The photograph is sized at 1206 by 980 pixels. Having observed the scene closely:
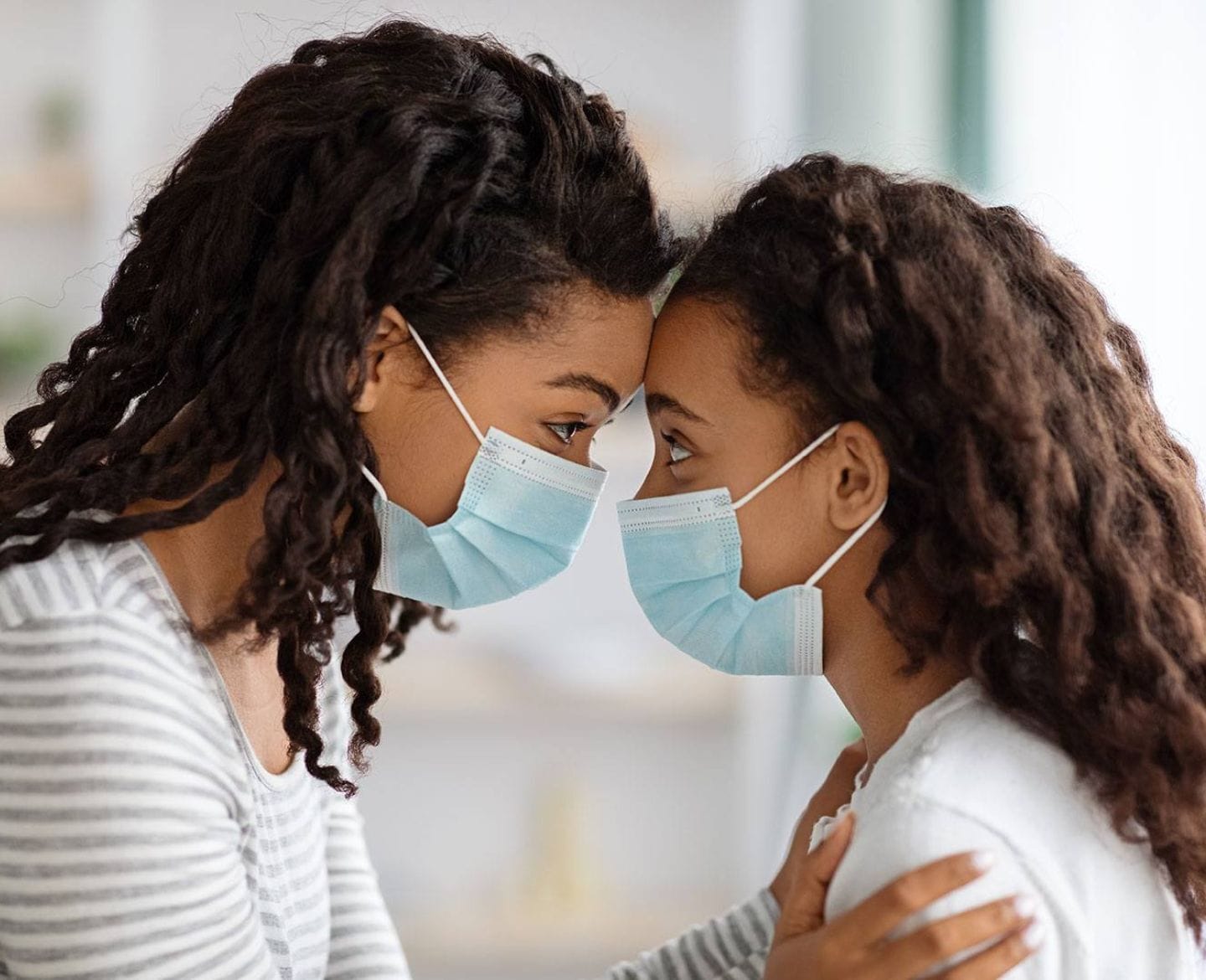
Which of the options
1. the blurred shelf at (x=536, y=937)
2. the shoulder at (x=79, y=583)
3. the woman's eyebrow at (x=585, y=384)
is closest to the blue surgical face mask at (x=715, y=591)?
the woman's eyebrow at (x=585, y=384)

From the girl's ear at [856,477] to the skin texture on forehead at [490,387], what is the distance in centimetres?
23

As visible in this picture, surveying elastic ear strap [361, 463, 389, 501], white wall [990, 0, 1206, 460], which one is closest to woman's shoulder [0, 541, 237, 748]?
elastic ear strap [361, 463, 389, 501]

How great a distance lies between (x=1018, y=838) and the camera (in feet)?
3.23

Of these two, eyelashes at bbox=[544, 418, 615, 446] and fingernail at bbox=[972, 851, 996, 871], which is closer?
fingernail at bbox=[972, 851, 996, 871]

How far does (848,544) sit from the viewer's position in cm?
119

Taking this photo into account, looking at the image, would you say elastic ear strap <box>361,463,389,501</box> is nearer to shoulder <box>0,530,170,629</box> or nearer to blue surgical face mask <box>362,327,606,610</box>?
blue surgical face mask <box>362,327,606,610</box>

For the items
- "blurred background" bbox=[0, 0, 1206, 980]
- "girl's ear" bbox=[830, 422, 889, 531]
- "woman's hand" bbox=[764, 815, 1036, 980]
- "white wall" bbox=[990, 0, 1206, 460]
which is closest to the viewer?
"woman's hand" bbox=[764, 815, 1036, 980]

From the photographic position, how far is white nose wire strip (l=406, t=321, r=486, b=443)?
1243mm

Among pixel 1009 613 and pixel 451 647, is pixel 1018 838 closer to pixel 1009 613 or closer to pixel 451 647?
pixel 1009 613

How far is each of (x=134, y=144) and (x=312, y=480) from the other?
1.68m

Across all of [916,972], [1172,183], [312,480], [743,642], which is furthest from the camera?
[1172,183]

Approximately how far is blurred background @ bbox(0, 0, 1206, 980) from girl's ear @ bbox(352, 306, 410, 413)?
1235mm

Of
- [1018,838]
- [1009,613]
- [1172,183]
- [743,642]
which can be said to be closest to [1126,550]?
[1009,613]

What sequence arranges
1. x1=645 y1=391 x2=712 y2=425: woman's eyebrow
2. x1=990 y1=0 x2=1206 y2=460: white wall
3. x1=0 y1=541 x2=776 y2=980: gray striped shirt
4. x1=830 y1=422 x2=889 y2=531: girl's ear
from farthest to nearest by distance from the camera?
x1=990 y1=0 x2=1206 y2=460: white wall → x1=645 y1=391 x2=712 y2=425: woman's eyebrow → x1=830 y1=422 x2=889 y2=531: girl's ear → x1=0 y1=541 x2=776 y2=980: gray striped shirt
